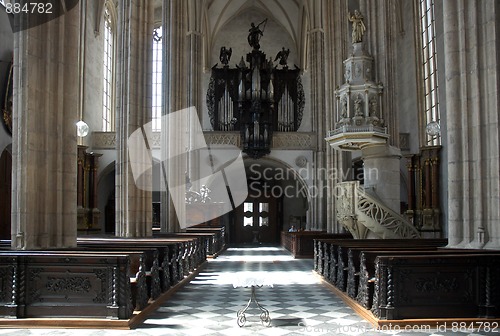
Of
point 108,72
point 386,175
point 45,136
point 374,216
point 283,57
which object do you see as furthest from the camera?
point 283,57

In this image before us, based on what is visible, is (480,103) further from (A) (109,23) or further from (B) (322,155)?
(A) (109,23)

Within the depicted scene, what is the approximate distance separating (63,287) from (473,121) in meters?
7.31

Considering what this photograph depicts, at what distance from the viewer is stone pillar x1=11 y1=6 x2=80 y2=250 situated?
9664 millimetres

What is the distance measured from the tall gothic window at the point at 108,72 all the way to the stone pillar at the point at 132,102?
16131 mm

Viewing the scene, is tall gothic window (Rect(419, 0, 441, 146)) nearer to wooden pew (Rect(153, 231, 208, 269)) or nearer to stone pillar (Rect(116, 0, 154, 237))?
wooden pew (Rect(153, 231, 208, 269))

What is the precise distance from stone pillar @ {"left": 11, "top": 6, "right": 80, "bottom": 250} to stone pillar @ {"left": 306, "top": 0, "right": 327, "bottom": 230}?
2193 centimetres

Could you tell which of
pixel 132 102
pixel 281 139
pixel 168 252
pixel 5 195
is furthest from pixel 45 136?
pixel 281 139

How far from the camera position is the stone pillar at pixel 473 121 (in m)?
10.2

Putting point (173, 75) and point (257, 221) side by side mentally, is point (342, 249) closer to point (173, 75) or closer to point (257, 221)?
point (173, 75)

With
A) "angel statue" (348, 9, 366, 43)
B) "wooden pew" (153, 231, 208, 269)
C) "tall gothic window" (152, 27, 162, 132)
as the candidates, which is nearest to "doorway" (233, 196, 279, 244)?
"tall gothic window" (152, 27, 162, 132)

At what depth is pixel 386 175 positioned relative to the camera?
1773 centimetres

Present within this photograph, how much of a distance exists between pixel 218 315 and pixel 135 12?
437 inches

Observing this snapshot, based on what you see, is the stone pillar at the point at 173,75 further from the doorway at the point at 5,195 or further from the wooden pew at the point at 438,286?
the wooden pew at the point at 438,286

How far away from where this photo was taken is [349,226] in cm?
1748
